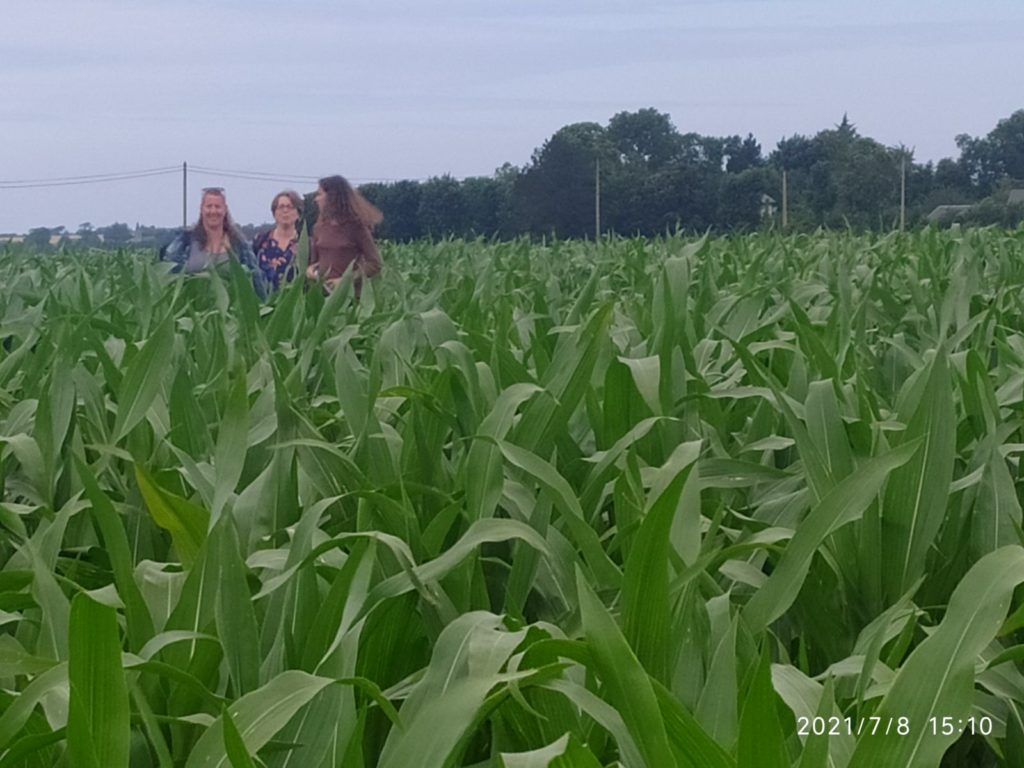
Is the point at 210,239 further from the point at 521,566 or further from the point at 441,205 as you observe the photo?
the point at 441,205

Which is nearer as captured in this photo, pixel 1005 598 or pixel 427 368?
pixel 1005 598

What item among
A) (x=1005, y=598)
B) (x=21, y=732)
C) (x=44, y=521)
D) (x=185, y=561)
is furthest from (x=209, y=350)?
(x=1005, y=598)

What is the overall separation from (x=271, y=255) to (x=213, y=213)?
1.03ft

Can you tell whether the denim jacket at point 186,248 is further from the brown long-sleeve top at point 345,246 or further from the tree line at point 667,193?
the tree line at point 667,193

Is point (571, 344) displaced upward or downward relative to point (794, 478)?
upward

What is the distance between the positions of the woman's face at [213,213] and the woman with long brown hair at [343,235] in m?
0.54

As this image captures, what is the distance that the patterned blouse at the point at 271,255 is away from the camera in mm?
5551

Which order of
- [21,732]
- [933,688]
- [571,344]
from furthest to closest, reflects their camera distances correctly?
[571,344], [21,732], [933,688]

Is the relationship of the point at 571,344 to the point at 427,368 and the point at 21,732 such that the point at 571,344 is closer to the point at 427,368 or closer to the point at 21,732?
the point at 427,368

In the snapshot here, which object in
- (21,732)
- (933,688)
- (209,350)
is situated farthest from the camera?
(209,350)

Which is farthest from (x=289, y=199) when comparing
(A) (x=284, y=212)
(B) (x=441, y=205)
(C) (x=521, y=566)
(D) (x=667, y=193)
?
(D) (x=667, y=193)

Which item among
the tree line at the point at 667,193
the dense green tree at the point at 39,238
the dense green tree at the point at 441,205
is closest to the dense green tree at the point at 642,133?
the tree line at the point at 667,193

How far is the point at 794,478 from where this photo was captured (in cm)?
131

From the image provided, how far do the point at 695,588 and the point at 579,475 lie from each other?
1.53 ft
